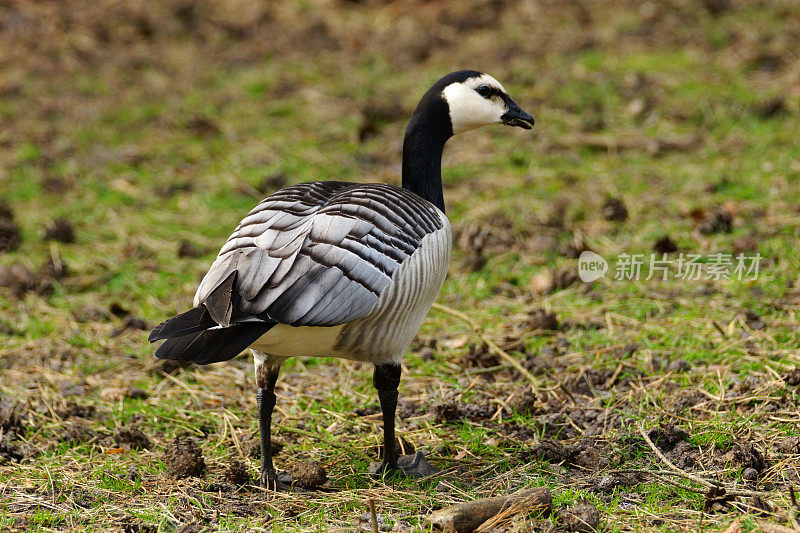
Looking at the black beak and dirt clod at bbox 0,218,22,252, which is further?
dirt clod at bbox 0,218,22,252

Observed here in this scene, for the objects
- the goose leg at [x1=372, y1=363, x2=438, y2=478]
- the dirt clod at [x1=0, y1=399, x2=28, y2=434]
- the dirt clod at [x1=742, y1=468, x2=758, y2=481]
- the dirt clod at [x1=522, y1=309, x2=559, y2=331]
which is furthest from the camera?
the dirt clod at [x1=522, y1=309, x2=559, y2=331]

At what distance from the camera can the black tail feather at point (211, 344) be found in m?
3.10

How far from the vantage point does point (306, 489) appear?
3.63 m

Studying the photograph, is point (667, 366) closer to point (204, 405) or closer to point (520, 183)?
point (204, 405)

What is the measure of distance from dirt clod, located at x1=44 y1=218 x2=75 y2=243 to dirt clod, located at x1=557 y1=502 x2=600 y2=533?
4627 millimetres

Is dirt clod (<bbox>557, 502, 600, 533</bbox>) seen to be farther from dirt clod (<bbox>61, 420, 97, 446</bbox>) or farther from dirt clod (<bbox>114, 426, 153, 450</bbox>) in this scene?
dirt clod (<bbox>61, 420, 97, 446</bbox>)

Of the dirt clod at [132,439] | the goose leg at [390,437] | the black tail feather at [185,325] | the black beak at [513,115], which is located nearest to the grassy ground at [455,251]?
the dirt clod at [132,439]

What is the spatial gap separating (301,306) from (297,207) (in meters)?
0.59

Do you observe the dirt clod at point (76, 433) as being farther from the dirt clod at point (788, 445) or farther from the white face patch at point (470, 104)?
the dirt clod at point (788, 445)

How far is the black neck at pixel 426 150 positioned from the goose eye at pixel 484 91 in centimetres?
18

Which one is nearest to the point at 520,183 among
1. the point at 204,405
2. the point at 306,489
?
the point at 204,405

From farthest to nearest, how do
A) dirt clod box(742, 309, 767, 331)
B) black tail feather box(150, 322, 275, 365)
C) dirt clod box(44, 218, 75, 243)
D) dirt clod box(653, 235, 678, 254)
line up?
dirt clod box(44, 218, 75, 243), dirt clod box(653, 235, 678, 254), dirt clod box(742, 309, 767, 331), black tail feather box(150, 322, 275, 365)

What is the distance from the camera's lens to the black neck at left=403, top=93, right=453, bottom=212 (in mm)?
4238

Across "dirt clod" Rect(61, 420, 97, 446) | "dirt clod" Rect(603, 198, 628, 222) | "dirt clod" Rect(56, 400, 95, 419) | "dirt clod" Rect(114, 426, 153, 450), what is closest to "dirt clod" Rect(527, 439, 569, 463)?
"dirt clod" Rect(114, 426, 153, 450)
